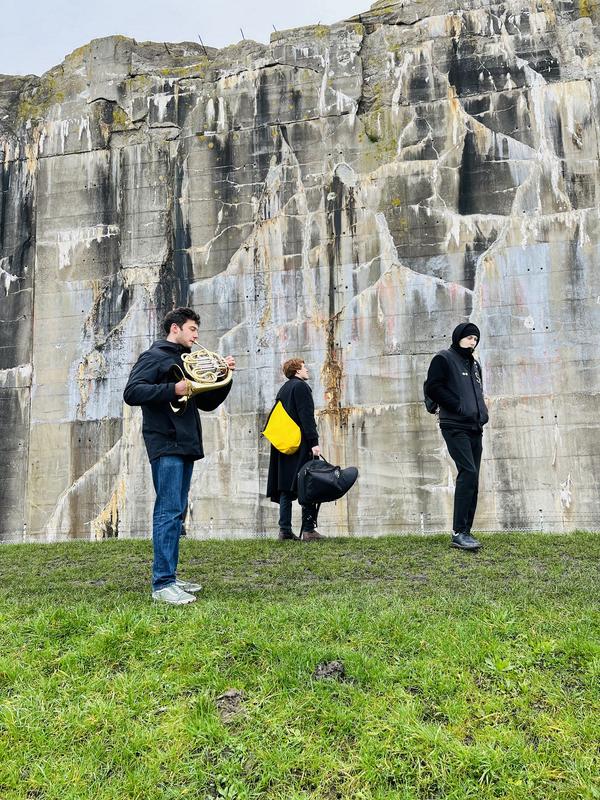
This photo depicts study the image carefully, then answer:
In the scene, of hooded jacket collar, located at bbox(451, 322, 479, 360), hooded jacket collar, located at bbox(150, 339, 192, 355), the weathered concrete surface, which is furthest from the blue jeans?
the weathered concrete surface

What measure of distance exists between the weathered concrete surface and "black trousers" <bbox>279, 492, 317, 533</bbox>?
3.00 metres

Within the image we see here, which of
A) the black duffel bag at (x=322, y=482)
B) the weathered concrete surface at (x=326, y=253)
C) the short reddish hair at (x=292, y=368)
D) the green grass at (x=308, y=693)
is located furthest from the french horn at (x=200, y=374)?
the weathered concrete surface at (x=326, y=253)

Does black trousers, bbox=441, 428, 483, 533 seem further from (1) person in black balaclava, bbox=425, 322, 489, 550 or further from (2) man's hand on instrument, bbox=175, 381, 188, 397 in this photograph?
(2) man's hand on instrument, bbox=175, 381, 188, 397

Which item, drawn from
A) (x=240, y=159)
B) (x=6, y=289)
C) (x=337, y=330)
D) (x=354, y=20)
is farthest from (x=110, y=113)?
(x=337, y=330)

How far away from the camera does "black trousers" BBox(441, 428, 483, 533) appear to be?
652 centimetres

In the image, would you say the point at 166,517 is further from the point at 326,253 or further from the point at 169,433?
the point at 326,253

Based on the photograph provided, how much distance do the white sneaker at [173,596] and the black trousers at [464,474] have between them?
277 centimetres

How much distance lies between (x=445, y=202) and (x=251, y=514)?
5532mm

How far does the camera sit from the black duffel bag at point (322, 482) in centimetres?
688

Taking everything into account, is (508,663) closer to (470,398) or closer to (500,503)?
(470,398)

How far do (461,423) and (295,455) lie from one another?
6.08 feet

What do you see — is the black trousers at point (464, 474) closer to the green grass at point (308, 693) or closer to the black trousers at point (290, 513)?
the green grass at point (308, 693)

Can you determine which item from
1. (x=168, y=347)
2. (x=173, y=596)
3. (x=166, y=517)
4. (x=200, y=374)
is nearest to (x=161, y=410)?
(x=200, y=374)

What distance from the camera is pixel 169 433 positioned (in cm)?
478
